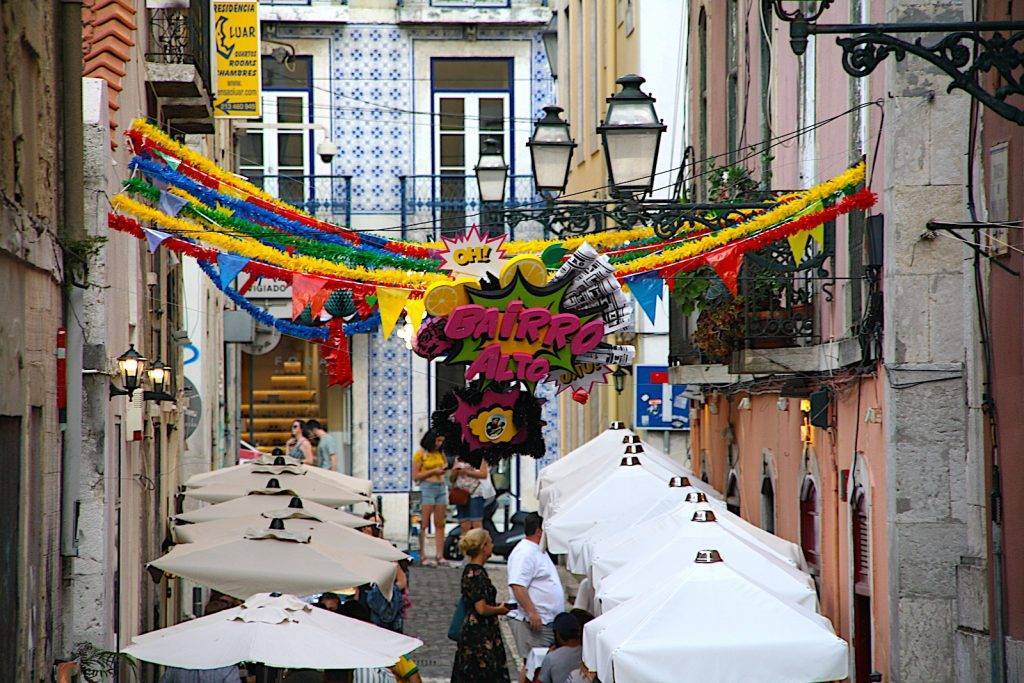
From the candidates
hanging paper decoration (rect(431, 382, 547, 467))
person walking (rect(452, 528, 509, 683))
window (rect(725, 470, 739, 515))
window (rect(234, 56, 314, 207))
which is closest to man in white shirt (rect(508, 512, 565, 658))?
person walking (rect(452, 528, 509, 683))

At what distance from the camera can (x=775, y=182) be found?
1666 cm

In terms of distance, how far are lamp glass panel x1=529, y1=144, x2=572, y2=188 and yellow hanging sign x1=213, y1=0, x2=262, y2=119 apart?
28.3ft

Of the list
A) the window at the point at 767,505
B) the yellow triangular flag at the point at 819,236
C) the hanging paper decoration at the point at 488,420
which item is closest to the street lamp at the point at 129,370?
the hanging paper decoration at the point at 488,420

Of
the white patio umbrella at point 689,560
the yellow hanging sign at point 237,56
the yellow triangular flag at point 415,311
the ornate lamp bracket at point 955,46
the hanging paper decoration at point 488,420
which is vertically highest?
the yellow hanging sign at point 237,56

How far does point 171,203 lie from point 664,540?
15.4 ft

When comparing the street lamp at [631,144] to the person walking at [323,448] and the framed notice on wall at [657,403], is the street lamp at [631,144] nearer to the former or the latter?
the framed notice on wall at [657,403]

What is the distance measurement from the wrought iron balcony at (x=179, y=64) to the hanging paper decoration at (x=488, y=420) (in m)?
5.68

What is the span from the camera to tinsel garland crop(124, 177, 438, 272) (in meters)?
13.4

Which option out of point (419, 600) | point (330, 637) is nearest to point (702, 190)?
point (419, 600)

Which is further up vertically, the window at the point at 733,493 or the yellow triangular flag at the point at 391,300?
the yellow triangular flag at the point at 391,300

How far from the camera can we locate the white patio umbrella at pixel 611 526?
14023 millimetres

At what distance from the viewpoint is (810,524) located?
50.4 ft

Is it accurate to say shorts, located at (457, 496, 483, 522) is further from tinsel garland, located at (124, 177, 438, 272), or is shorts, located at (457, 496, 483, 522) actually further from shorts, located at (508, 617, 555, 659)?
tinsel garland, located at (124, 177, 438, 272)

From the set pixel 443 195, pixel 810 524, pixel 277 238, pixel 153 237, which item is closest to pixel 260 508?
pixel 277 238
